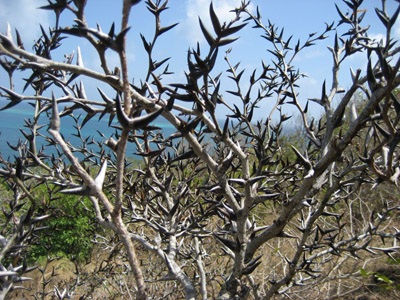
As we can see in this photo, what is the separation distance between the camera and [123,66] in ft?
1.63

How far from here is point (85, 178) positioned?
0.57 metres

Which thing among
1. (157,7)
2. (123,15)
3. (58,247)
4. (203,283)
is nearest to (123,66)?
(123,15)

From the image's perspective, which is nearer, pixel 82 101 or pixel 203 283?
pixel 82 101

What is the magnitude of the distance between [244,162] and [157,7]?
569 mm

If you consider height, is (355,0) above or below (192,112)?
above

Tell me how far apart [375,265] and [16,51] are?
Result: 6405mm

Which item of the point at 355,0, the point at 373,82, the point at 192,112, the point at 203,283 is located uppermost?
the point at 355,0

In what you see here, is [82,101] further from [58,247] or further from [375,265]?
[58,247]

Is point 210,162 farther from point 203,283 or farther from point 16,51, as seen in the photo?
point 203,283

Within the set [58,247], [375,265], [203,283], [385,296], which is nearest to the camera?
[203,283]

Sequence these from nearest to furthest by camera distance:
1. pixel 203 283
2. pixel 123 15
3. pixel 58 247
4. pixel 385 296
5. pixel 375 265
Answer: pixel 123 15
pixel 203 283
pixel 385 296
pixel 375 265
pixel 58 247

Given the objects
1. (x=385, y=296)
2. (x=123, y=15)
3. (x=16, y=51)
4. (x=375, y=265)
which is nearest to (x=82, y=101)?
(x=16, y=51)

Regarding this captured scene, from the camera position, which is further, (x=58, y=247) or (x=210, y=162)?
(x=58, y=247)

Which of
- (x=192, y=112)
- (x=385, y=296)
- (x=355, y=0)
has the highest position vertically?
(x=355, y=0)
